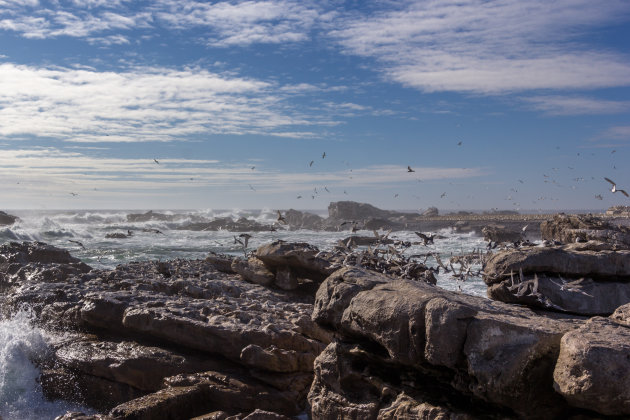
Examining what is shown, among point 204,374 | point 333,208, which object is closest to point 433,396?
point 204,374

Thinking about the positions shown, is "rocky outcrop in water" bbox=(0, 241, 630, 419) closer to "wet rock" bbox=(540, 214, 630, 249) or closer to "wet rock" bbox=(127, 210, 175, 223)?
"wet rock" bbox=(540, 214, 630, 249)

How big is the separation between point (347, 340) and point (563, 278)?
11.0 ft

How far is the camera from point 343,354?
18.4 ft

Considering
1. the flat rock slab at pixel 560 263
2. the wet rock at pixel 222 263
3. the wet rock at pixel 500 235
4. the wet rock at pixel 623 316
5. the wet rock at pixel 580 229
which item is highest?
the flat rock slab at pixel 560 263

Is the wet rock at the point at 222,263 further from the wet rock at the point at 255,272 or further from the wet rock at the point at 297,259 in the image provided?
the wet rock at the point at 297,259

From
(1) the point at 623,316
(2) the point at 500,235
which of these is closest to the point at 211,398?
(1) the point at 623,316

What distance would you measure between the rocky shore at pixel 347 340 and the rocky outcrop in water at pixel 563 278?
0.06 feet

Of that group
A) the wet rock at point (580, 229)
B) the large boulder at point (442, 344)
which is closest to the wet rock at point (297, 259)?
the large boulder at point (442, 344)

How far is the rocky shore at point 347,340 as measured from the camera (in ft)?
13.4

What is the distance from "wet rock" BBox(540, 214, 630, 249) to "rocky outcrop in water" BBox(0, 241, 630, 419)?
43.0 feet

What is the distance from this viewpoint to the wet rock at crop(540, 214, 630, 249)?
780 inches

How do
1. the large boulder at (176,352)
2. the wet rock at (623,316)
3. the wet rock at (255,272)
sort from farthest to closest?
1. the wet rock at (255,272)
2. the large boulder at (176,352)
3. the wet rock at (623,316)

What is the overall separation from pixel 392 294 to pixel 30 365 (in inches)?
233

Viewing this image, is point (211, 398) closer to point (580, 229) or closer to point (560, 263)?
point (560, 263)
